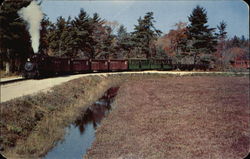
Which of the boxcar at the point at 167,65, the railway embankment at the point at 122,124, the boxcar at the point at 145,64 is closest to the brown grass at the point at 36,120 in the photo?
the railway embankment at the point at 122,124

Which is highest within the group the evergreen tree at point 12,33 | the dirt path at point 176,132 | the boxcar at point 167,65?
the evergreen tree at point 12,33

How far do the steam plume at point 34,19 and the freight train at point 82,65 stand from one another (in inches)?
54.3

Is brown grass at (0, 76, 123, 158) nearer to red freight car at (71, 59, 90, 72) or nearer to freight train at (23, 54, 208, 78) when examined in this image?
freight train at (23, 54, 208, 78)

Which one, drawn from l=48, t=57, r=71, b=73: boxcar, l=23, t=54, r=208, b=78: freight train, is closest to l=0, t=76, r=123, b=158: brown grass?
l=23, t=54, r=208, b=78: freight train

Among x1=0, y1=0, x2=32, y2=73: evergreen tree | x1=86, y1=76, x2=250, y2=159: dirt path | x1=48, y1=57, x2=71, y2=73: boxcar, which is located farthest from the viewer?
x1=48, y1=57, x2=71, y2=73: boxcar

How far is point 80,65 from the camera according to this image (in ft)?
117

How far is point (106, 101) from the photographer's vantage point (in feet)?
72.7

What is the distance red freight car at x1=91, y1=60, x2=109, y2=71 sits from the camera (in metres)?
39.1

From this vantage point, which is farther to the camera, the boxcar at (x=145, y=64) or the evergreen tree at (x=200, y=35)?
the boxcar at (x=145, y=64)

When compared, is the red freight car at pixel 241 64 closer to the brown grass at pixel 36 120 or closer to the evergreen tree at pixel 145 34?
the evergreen tree at pixel 145 34

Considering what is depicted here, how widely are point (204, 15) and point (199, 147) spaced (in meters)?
36.0

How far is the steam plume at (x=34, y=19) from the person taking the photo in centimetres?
2245

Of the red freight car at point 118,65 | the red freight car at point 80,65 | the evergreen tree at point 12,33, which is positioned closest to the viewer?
the evergreen tree at point 12,33

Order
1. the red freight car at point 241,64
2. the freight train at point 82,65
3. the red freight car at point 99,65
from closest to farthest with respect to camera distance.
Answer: the freight train at point 82,65 → the red freight car at point 99,65 → the red freight car at point 241,64
